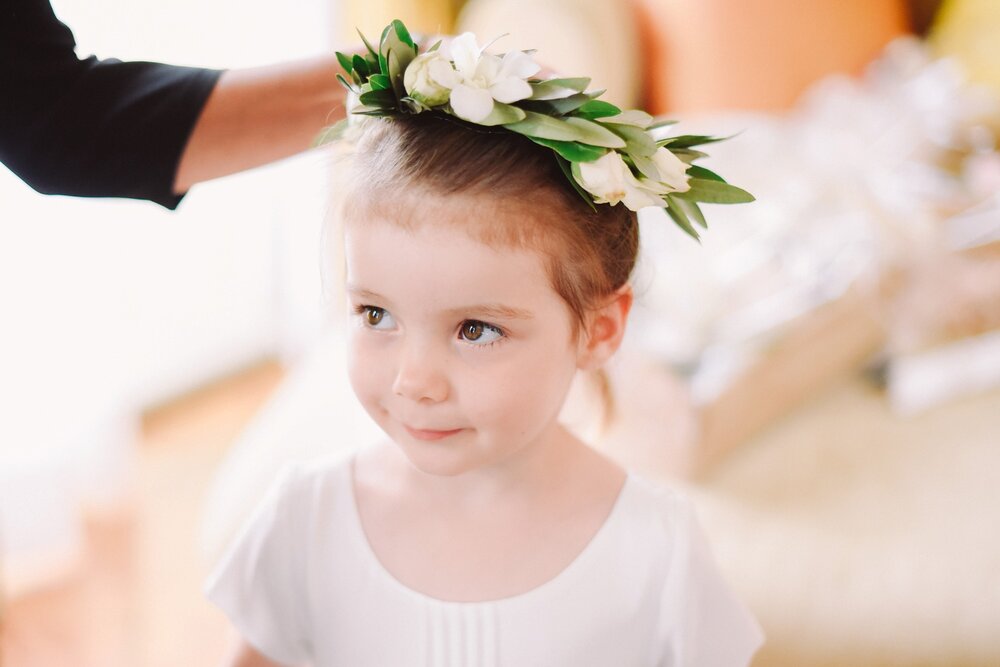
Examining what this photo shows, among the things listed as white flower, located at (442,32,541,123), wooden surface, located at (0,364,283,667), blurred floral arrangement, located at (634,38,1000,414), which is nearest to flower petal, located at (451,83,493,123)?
white flower, located at (442,32,541,123)

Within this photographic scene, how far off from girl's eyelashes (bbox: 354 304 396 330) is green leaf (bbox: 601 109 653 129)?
9.3 inches

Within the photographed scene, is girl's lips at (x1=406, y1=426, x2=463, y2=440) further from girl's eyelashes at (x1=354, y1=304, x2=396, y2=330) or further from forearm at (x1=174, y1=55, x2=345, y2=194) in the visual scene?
forearm at (x1=174, y1=55, x2=345, y2=194)

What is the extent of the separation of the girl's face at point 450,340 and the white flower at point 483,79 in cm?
9

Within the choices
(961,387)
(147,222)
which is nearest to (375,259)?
(961,387)

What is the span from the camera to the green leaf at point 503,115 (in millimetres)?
758

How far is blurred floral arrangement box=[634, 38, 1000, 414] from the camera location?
1.76 m

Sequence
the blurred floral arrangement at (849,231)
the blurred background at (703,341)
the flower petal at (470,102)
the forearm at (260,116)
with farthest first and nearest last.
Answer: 1. the blurred floral arrangement at (849,231)
2. the blurred background at (703,341)
3. the forearm at (260,116)
4. the flower petal at (470,102)

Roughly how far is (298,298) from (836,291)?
1530 mm

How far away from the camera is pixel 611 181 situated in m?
0.76

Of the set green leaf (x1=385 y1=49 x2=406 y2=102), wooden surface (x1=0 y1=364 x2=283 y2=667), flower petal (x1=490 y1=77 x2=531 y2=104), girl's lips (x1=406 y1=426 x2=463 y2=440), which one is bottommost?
wooden surface (x1=0 y1=364 x2=283 y2=667)

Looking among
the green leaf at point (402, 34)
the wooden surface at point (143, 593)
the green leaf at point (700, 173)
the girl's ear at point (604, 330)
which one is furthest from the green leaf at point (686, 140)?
the wooden surface at point (143, 593)

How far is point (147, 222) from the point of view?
229 cm

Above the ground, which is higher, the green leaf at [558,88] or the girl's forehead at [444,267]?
the green leaf at [558,88]

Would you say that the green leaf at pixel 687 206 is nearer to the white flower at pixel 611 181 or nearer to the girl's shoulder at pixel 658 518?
the white flower at pixel 611 181
